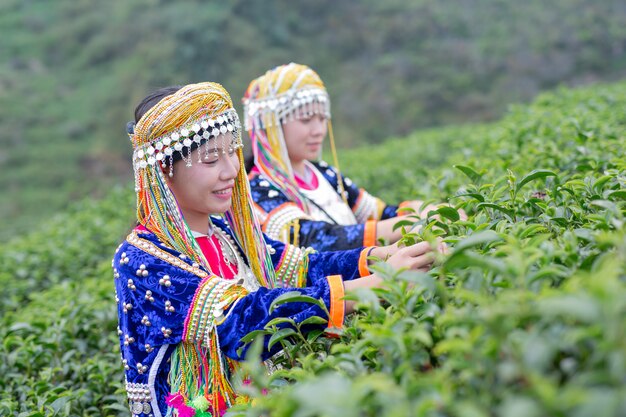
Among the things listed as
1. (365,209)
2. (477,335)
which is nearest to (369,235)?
(365,209)

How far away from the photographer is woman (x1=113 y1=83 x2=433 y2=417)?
6.38 ft

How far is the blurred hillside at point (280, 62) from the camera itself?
16.2m

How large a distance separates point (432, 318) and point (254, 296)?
2.27 ft

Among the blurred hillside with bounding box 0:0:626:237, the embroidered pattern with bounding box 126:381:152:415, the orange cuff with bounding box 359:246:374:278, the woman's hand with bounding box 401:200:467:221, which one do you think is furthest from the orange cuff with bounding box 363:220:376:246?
the blurred hillside with bounding box 0:0:626:237

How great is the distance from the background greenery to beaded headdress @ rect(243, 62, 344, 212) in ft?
2.34

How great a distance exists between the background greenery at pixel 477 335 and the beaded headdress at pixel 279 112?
2.34 ft

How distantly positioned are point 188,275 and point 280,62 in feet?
54.3

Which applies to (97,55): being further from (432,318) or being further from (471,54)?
(432,318)

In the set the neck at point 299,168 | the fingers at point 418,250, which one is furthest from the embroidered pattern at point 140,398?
the neck at point 299,168

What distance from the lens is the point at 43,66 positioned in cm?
1991

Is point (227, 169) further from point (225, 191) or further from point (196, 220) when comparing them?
point (196, 220)

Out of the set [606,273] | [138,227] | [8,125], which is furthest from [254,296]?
[8,125]

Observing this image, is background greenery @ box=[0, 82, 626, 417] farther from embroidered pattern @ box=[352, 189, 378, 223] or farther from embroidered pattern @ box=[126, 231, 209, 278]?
embroidered pattern @ box=[352, 189, 378, 223]

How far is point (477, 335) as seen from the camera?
1054 millimetres
